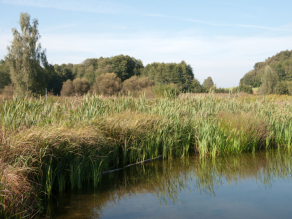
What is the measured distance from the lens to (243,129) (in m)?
6.16

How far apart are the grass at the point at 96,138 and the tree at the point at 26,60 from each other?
2577cm

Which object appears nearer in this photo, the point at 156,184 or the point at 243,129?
the point at 156,184

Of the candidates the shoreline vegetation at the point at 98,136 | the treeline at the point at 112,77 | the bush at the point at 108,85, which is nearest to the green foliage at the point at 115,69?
the treeline at the point at 112,77

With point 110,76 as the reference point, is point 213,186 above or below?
below

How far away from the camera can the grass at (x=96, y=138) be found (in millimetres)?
3045

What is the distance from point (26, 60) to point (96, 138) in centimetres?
2996

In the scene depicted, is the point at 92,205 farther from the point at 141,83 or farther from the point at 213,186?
the point at 141,83

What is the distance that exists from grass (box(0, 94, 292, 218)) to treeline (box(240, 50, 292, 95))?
1693 centimetres

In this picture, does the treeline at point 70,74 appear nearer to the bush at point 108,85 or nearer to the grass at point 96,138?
the bush at point 108,85

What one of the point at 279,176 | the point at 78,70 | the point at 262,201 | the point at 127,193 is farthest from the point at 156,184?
the point at 78,70

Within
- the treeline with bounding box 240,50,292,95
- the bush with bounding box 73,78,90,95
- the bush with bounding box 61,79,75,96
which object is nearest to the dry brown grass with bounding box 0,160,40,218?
the treeline with bounding box 240,50,292,95

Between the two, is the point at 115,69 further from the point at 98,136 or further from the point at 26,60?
the point at 98,136

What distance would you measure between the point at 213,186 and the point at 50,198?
8.57 feet

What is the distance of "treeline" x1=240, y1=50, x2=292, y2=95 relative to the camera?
30.7 meters
